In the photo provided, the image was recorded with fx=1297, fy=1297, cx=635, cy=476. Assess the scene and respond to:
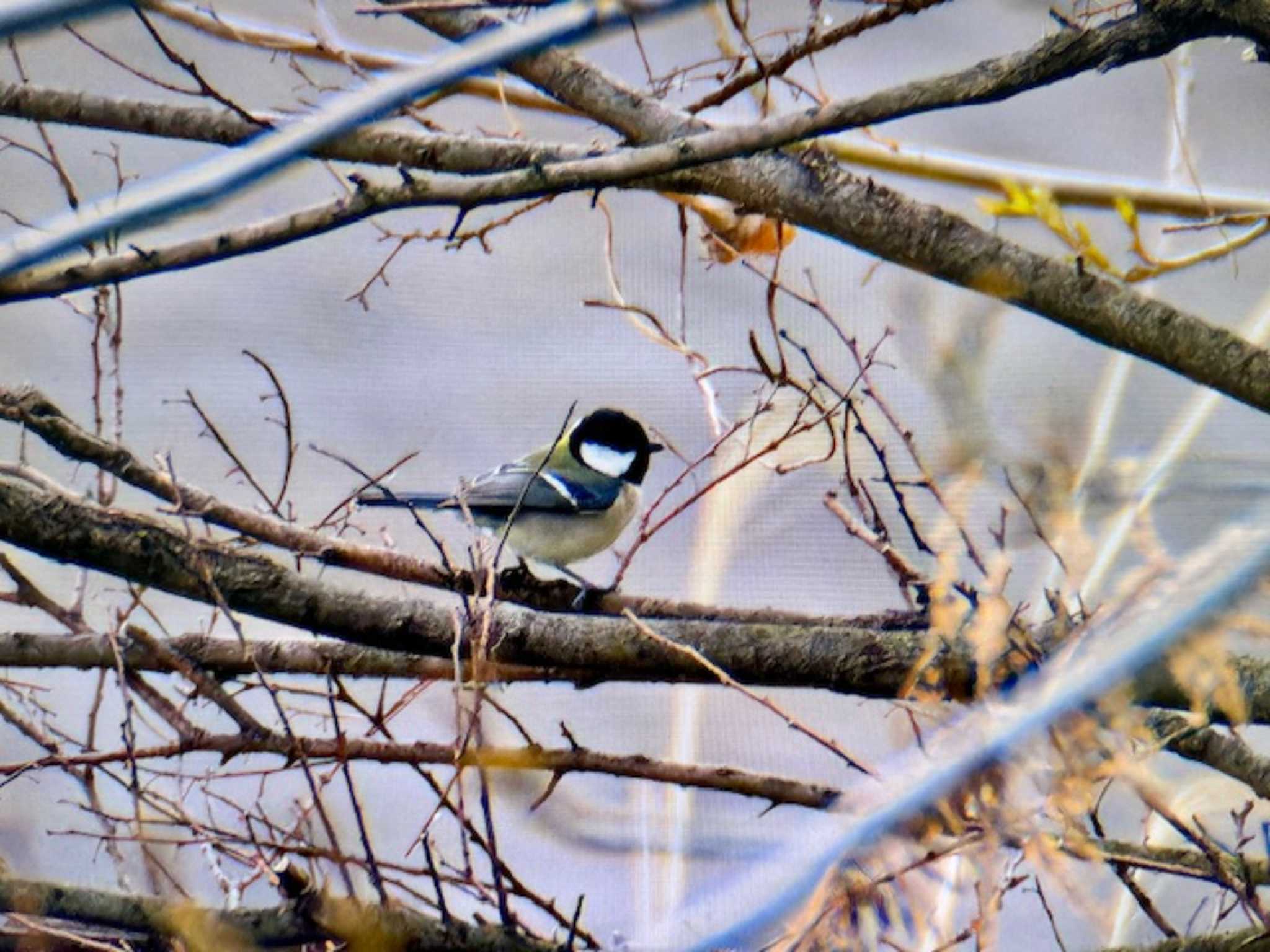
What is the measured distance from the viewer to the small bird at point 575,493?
165 cm

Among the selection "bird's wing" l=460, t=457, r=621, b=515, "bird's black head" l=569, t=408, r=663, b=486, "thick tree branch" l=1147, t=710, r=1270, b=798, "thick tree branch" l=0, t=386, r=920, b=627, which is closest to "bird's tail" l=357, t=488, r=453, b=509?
"bird's wing" l=460, t=457, r=621, b=515

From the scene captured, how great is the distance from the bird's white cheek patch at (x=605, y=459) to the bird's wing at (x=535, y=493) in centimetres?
2

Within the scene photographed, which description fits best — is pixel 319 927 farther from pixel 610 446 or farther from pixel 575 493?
pixel 610 446

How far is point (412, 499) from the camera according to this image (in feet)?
4.89

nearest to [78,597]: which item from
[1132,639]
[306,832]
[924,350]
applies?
[306,832]

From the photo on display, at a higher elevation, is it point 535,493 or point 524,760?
point 535,493

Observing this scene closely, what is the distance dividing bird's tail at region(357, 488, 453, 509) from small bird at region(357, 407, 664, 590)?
57 mm

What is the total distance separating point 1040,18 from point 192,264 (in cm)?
110

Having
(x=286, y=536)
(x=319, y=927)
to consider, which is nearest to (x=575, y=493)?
(x=286, y=536)

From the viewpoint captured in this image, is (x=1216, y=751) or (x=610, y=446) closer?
(x=1216, y=751)

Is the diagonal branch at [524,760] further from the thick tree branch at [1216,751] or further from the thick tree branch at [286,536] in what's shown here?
the thick tree branch at [1216,751]

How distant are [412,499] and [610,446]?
1.37 ft

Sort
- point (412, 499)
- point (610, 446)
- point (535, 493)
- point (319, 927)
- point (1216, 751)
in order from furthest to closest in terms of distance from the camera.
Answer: point (610, 446) → point (535, 493) → point (412, 499) → point (1216, 751) → point (319, 927)

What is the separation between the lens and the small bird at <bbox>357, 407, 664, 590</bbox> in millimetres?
1650
